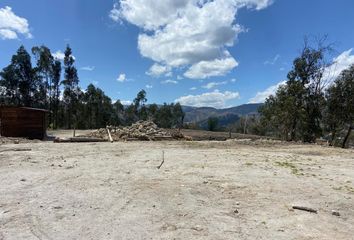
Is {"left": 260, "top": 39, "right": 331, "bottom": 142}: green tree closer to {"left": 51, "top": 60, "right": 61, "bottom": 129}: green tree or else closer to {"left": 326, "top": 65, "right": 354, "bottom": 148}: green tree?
{"left": 326, "top": 65, "right": 354, "bottom": 148}: green tree

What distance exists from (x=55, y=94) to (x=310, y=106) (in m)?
42.6

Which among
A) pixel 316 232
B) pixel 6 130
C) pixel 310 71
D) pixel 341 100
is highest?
pixel 310 71

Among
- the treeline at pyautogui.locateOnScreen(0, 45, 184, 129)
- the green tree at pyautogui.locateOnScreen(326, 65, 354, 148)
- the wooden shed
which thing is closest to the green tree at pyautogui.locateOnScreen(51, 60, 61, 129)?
the treeline at pyautogui.locateOnScreen(0, 45, 184, 129)

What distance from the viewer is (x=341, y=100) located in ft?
96.6

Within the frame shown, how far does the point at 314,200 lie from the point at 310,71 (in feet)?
89.2

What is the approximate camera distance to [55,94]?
190 ft

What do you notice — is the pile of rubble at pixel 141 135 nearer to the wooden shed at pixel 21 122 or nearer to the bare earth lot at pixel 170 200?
the wooden shed at pixel 21 122

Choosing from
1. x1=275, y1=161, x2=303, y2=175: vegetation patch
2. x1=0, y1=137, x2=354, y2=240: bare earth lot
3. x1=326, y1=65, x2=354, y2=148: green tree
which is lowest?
x1=0, y1=137, x2=354, y2=240: bare earth lot

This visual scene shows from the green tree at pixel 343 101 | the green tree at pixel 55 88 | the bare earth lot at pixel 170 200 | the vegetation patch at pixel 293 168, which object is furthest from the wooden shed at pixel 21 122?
the green tree at pixel 55 88

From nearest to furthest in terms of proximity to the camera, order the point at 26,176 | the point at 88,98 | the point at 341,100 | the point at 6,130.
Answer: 1. the point at 26,176
2. the point at 6,130
3. the point at 341,100
4. the point at 88,98

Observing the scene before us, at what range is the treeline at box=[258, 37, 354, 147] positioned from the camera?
29.6m

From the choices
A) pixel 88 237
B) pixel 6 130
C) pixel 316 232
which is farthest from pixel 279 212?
pixel 6 130

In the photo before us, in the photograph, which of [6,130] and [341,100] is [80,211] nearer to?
[6,130]

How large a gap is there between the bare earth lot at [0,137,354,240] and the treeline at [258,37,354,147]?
20.3 meters
